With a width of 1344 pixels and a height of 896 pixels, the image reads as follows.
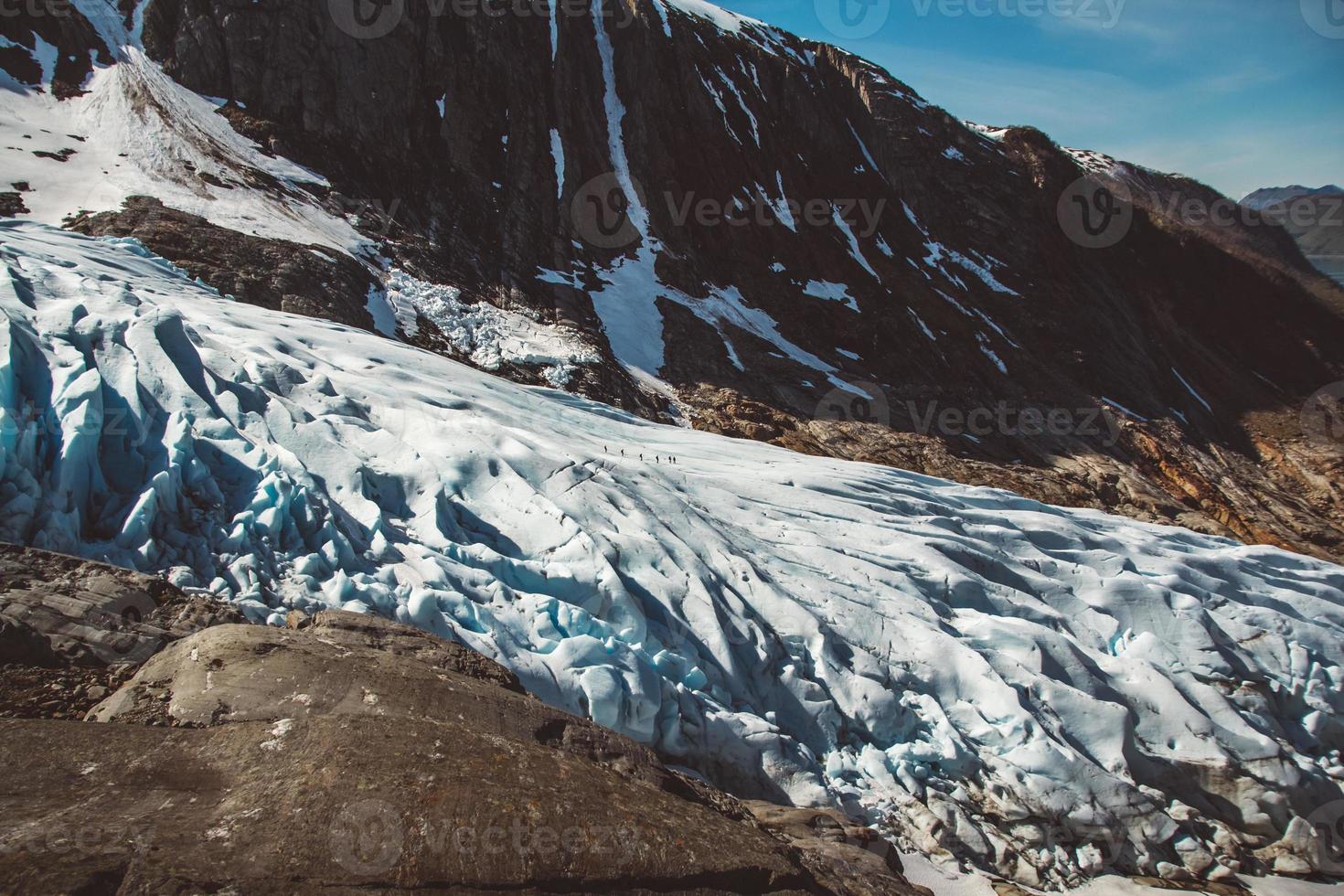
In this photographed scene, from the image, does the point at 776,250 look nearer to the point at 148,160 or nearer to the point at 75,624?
the point at 148,160

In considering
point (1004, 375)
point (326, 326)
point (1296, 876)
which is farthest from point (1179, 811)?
point (1004, 375)

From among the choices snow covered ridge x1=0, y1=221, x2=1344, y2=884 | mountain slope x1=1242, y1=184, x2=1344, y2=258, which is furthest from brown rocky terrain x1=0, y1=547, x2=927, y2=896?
mountain slope x1=1242, y1=184, x2=1344, y2=258

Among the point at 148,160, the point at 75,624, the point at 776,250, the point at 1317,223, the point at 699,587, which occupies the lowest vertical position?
the point at 699,587

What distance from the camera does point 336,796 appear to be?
16.8 feet

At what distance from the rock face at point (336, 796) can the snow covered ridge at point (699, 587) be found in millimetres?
2906

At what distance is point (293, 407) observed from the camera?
13234 mm

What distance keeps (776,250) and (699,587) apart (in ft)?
118

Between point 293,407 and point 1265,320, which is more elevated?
point 1265,320

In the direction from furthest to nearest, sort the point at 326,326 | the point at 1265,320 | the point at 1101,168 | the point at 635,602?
the point at 1101,168
the point at 1265,320
the point at 326,326
the point at 635,602

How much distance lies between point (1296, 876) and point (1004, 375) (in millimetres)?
36755

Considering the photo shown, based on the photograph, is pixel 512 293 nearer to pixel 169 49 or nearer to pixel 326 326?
pixel 326 326

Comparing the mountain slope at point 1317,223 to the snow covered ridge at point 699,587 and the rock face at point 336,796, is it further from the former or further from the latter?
the rock face at point 336,796

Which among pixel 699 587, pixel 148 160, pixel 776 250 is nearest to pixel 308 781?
pixel 699 587

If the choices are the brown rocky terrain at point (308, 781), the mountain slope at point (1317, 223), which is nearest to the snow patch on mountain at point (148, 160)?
the brown rocky terrain at point (308, 781)
